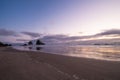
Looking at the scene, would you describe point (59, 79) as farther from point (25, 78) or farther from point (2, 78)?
point (2, 78)

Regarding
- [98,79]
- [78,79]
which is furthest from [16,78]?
[98,79]

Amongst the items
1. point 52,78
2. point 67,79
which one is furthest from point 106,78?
point 52,78

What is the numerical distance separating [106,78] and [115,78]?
56 cm

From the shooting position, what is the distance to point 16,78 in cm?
938

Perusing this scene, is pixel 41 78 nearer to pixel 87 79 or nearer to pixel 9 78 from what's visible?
pixel 9 78

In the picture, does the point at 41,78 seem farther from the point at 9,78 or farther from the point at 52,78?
the point at 9,78

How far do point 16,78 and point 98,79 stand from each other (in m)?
5.08

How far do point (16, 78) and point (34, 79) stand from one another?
1.24m

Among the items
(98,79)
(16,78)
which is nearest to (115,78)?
(98,79)

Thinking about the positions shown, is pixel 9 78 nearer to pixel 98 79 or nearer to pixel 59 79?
pixel 59 79

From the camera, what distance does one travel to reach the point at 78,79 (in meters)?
9.05

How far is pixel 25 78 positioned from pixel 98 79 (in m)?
4.50

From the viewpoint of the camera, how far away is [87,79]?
29.8 ft

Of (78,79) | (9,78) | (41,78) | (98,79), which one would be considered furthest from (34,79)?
(98,79)
